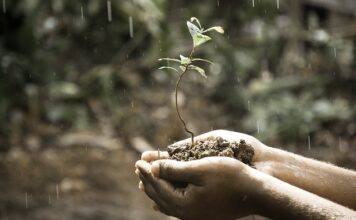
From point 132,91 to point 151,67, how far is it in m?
0.91

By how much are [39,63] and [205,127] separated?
10.8ft

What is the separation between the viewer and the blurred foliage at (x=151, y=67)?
24.3 feet

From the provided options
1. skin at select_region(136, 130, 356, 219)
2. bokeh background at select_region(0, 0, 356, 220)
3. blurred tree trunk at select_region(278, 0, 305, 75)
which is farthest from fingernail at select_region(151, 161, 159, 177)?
blurred tree trunk at select_region(278, 0, 305, 75)

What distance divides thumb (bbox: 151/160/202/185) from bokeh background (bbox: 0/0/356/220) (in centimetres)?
341

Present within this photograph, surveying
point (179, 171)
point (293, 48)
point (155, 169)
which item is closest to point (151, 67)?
point (293, 48)

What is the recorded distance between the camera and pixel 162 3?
820 centimetres

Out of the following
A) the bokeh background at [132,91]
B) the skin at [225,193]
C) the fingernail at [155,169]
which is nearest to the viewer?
the skin at [225,193]

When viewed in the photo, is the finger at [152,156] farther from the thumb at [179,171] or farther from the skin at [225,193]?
the thumb at [179,171]

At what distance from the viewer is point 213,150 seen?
2143mm

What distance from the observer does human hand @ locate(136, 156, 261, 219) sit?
73.1 inches

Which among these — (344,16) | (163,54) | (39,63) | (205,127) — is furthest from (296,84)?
(39,63)

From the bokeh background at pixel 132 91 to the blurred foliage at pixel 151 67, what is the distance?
3cm

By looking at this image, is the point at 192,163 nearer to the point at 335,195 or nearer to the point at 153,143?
the point at 335,195

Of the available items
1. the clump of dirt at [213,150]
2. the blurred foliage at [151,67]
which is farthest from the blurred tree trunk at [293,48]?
the clump of dirt at [213,150]
